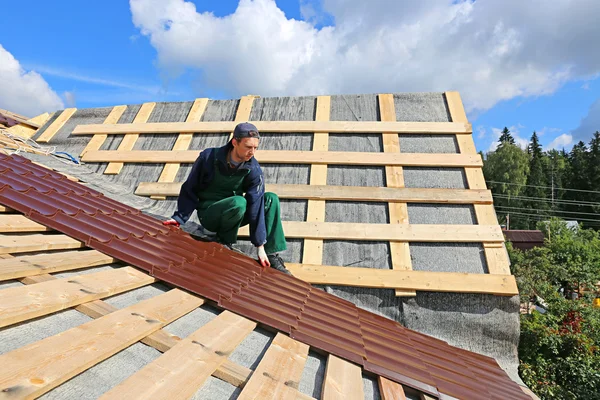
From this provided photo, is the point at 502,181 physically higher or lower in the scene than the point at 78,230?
higher

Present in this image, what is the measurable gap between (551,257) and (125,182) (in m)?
21.8

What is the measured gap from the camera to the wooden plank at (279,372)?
4.43ft

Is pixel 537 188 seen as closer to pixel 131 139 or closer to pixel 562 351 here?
pixel 562 351

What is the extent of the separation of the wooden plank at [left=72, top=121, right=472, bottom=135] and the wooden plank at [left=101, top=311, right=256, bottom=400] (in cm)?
366

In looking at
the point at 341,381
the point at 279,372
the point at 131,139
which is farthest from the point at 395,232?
the point at 131,139

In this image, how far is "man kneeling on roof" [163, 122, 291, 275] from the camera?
3584mm

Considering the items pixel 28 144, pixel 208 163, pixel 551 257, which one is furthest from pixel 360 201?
pixel 551 257

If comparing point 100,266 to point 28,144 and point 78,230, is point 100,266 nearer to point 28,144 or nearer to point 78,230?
point 78,230

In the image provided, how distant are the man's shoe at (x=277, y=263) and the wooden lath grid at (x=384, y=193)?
0.70 feet

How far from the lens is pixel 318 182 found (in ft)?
15.1

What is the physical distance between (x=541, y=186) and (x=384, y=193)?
61849 mm

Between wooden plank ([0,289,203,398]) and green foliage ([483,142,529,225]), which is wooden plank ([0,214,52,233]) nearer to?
wooden plank ([0,289,203,398])

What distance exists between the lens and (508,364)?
376cm

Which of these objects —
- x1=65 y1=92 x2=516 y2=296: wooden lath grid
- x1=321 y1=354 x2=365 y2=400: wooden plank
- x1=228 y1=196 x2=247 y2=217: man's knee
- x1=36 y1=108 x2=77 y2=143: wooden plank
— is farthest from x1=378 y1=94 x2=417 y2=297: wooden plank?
x1=36 y1=108 x2=77 y2=143: wooden plank
